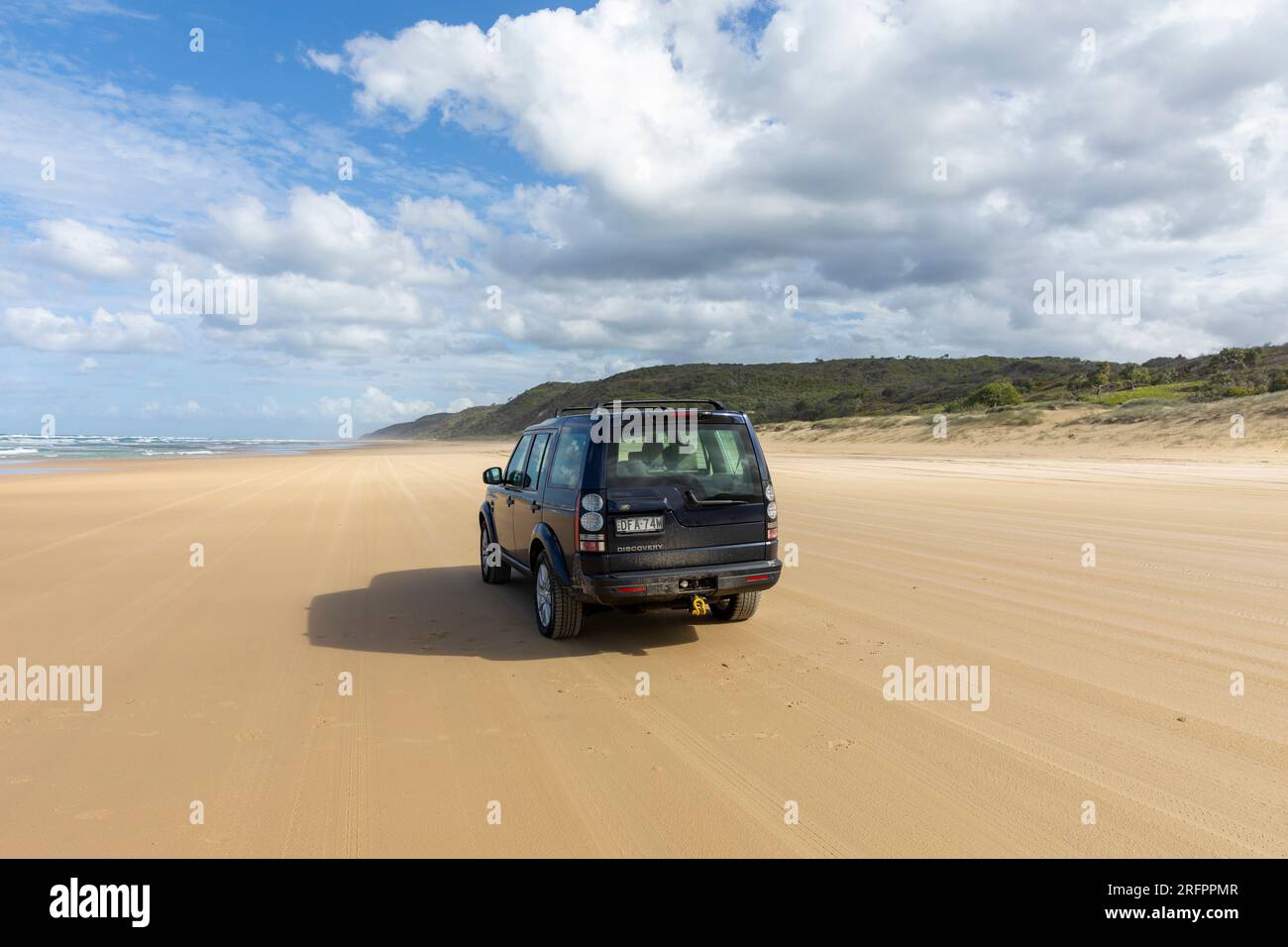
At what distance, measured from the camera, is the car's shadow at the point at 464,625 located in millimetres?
6652

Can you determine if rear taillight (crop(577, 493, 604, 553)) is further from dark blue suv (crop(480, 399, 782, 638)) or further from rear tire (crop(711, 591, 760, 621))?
rear tire (crop(711, 591, 760, 621))

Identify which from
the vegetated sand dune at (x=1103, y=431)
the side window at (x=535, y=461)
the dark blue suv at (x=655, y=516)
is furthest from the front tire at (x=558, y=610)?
the vegetated sand dune at (x=1103, y=431)

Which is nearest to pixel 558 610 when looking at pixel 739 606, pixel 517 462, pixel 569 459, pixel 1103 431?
pixel 569 459

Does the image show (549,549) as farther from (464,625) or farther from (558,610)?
(464,625)

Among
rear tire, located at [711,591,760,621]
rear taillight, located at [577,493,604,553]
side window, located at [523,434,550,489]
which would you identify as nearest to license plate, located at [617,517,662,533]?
rear taillight, located at [577,493,604,553]

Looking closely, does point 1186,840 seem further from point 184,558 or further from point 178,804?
point 184,558

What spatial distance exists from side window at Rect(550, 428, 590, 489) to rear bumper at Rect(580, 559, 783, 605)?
2.80ft

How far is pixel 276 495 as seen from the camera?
70.6 ft

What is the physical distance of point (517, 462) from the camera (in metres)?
9.16

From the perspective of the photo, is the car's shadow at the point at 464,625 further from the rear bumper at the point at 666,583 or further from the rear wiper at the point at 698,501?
the rear wiper at the point at 698,501

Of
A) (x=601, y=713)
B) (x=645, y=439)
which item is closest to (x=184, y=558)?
(x=645, y=439)

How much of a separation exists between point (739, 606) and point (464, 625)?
2.56 metres

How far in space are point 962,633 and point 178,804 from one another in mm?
5531

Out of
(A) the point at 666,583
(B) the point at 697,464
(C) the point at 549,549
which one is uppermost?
(B) the point at 697,464
